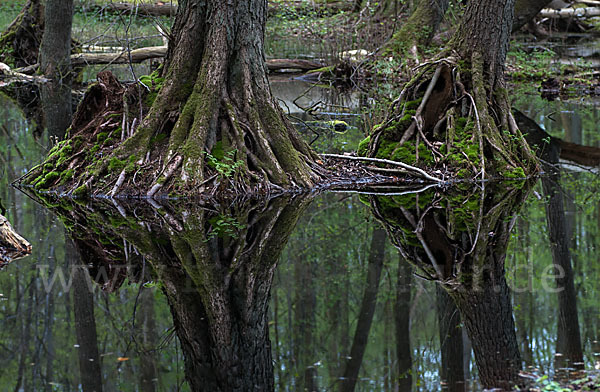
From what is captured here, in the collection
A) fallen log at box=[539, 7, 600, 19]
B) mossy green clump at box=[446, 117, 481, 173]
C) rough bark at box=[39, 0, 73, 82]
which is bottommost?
mossy green clump at box=[446, 117, 481, 173]

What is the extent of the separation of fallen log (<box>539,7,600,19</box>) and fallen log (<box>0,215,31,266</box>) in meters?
25.1

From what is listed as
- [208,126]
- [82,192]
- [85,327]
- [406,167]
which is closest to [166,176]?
[208,126]

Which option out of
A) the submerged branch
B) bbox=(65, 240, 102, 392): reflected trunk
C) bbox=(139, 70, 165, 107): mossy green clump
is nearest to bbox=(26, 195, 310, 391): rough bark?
bbox=(65, 240, 102, 392): reflected trunk

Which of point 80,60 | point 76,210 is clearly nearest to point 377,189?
point 76,210

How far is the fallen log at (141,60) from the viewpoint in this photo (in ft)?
70.2

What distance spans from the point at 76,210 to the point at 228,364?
4.50m

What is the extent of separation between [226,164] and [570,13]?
23.4 meters

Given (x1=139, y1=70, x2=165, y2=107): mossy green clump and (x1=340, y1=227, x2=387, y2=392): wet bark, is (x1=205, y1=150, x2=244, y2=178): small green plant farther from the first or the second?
(x1=340, y1=227, x2=387, y2=392): wet bark

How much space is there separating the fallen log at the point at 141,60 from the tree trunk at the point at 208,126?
38.0 feet

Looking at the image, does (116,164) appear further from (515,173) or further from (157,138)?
(515,173)

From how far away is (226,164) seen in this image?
352 inches

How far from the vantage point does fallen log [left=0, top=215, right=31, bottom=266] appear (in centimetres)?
668

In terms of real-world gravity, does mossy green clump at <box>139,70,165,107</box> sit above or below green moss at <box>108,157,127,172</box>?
above

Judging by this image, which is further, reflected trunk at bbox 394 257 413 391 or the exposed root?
the exposed root
